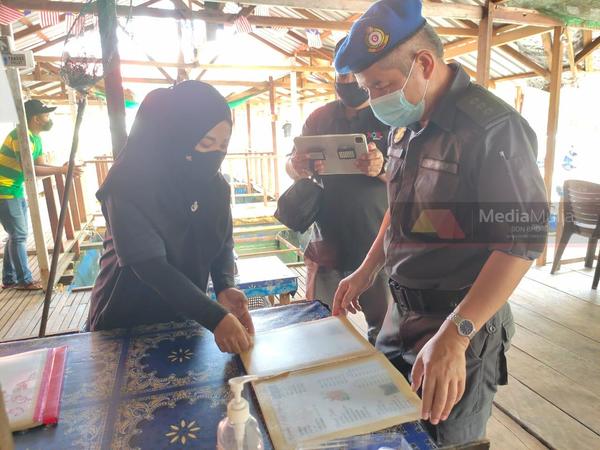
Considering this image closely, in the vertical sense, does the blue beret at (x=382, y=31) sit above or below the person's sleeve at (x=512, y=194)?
above

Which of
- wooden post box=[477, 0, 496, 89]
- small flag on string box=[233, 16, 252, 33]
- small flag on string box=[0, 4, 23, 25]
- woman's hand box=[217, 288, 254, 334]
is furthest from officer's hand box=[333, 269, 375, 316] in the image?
small flag on string box=[0, 4, 23, 25]

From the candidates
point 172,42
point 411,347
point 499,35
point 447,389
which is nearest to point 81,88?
point 411,347

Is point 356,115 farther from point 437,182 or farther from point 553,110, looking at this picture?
point 553,110

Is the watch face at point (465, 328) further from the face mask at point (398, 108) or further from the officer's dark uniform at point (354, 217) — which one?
the officer's dark uniform at point (354, 217)

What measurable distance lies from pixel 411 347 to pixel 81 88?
2055 millimetres

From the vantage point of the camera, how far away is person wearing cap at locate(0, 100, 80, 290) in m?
3.66

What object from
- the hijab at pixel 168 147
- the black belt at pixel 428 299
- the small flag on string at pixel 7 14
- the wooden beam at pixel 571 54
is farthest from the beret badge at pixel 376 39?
the wooden beam at pixel 571 54

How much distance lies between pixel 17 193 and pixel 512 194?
432cm

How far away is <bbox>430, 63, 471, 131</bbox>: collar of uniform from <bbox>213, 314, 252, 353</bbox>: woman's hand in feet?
2.52

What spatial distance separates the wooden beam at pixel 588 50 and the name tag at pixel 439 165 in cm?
485

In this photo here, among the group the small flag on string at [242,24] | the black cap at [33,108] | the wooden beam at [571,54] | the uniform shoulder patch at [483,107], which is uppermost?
the small flag on string at [242,24]

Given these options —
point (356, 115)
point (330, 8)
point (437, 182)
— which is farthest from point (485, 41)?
point (437, 182)

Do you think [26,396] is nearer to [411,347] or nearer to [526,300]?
[411,347]

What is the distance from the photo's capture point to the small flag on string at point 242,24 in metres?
3.71
